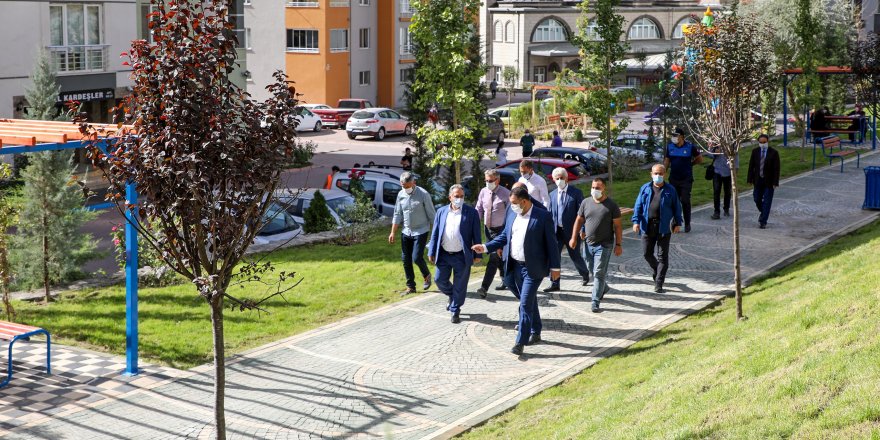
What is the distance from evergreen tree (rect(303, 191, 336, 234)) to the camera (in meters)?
20.7

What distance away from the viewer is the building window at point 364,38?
2313 inches

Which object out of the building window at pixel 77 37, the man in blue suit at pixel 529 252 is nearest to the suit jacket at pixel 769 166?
the man in blue suit at pixel 529 252

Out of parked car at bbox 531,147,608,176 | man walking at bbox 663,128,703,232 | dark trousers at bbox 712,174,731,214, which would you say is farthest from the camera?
parked car at bbox 531,147,608,176

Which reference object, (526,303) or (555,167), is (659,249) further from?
(555,167)

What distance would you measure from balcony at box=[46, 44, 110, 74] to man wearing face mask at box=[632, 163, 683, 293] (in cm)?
2054

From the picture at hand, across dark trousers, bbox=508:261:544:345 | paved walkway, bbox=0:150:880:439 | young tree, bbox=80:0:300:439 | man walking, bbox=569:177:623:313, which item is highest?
young tree, bbox=80:0:300:439

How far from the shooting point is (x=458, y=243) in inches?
537

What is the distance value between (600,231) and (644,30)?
73069 mm

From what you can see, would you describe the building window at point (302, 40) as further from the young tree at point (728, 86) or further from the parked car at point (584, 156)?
the young tree at point (728, 86)

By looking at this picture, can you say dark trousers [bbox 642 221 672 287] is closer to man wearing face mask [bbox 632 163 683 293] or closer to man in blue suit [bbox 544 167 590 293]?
man wearing face mask [bbox 632 163 683 293]

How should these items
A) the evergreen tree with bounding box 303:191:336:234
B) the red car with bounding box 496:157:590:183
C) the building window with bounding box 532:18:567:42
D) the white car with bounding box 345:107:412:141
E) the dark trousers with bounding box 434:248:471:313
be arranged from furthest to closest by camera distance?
1. the building window with bounding box 532:18:567:42
2. the white car with bounding box 345:107:412:141
3. the red car with bounding box 496:157:590:183
4. the evergreen tree with bounding box 303:191:336:234
5. the dark trousers with bounding box 434:248:471:313

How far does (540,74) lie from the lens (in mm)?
78000

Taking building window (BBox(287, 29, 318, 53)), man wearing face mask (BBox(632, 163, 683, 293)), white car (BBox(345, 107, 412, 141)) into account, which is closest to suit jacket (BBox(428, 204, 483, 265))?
man wearing face mask (BBox(632, 163, 683, 293))

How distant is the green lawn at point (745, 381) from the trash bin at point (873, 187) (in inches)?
341
